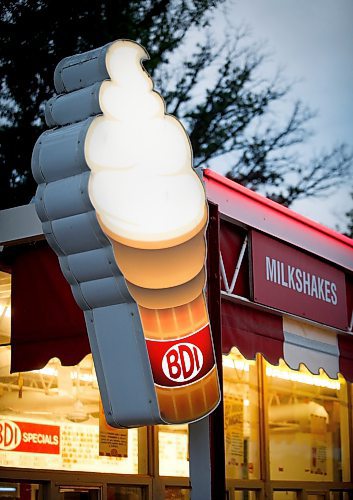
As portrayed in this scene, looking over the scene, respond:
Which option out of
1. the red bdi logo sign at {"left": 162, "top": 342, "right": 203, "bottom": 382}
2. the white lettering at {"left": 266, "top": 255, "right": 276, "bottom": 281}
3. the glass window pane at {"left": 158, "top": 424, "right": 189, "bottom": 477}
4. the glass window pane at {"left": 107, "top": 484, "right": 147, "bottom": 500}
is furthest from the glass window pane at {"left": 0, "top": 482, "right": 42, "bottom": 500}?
the red bdi logo sign at {"left": 162, "top": 342, "right": 203, "bottom": 382}

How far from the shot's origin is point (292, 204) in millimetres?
20578

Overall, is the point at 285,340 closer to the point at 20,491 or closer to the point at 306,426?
the point at 20,491

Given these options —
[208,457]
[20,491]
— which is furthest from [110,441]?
[208,457]

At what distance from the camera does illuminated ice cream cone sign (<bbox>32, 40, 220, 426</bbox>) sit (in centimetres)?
489

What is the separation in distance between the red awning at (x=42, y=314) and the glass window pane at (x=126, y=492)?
1.43 meters

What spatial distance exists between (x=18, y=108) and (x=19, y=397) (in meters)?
10.6

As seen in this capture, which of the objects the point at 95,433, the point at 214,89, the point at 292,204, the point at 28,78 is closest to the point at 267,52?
the point at 214,89

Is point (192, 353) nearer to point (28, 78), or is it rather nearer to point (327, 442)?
point (327, 442)

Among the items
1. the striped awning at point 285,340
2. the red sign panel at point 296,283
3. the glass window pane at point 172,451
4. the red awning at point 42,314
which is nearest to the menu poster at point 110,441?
the glass window pane at point 172,451

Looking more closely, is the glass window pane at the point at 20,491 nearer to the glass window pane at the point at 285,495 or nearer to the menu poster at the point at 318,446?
the glass window pane at the point at 285,495

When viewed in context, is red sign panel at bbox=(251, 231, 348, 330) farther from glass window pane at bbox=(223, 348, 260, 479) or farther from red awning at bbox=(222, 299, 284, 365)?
glass window pane at bbox=(223, 348, 260, 479)

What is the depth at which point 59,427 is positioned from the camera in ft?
25.1

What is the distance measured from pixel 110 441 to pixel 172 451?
692 mm

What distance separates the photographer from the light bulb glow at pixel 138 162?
4.95m
